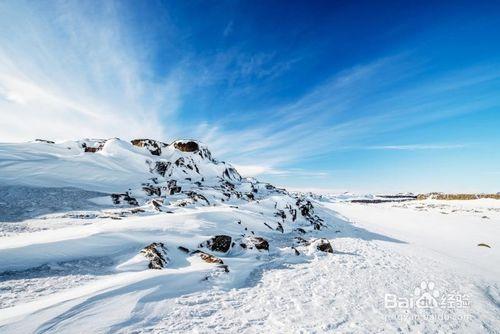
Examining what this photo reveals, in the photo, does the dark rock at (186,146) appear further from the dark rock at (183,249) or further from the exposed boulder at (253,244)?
the dark rock at (183,249)

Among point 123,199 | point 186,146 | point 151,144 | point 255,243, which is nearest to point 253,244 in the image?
point 255,243

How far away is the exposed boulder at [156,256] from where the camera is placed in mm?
8070

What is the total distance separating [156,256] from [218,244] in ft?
11.0

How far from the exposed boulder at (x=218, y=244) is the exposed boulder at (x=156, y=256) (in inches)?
88.1

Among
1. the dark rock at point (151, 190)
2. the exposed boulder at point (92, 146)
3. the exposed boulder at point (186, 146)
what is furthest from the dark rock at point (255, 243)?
the exposed boulder at point (186, 146)

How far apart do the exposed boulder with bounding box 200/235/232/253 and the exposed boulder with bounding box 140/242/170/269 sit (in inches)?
88.1

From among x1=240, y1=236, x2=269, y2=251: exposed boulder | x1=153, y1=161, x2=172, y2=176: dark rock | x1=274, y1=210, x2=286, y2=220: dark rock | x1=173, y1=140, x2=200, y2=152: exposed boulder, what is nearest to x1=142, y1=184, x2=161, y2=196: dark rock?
x1=153, y1=161, x2=172, y2=176: dark rock

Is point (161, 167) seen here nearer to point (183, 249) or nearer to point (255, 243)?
point (255, 243)

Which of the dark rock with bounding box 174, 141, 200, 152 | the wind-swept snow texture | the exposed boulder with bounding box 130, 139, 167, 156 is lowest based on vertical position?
the wind-swept snow texture

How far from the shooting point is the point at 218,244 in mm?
11211

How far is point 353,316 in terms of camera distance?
20.4ft

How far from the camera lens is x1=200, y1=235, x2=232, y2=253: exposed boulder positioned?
1097cm

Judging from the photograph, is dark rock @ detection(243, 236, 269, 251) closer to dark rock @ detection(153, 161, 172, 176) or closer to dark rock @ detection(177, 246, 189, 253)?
dark rock @ detection(177, 246, 189, 253)

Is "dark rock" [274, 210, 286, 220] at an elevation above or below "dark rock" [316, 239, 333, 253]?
above
